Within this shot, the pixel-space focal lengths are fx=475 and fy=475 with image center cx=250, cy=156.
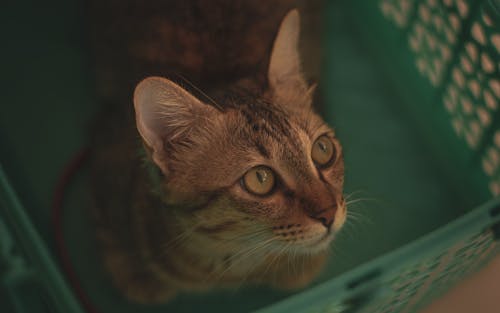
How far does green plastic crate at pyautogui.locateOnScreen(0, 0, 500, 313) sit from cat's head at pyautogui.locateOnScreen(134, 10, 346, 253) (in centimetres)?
19

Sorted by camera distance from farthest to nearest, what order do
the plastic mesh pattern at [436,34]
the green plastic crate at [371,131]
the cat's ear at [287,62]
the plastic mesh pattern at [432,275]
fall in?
1. the plastic mesh pattern at [436,34]
2. the green plastic crate at [371,131]
3. the cat's ear at [287,62]
4. the plastic mesh pattern at [432,275]

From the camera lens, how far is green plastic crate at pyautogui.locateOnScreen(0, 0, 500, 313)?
1058 mm

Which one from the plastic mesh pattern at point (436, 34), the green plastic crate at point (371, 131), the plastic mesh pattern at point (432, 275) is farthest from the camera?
the plastic mesh pattern at point (436, 34)

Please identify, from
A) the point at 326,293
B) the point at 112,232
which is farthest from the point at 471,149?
the point at 112,232

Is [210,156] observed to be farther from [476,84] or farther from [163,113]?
[476,84]

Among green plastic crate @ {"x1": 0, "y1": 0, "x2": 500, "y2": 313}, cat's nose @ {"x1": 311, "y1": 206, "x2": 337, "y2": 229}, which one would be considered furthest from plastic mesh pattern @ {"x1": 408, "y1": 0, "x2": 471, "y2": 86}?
cat's nose @ {"x1": 311, "y1": 206, "x2": 337, "y2": 229}

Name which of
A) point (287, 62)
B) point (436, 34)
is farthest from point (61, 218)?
point (436, 34)

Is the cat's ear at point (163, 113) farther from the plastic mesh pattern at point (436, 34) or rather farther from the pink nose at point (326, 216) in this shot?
the plastic mesh pattern at point (436, 34)

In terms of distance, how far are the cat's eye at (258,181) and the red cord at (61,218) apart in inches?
22.0

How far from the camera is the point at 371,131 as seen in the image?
1540 millimetres

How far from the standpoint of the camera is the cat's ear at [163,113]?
769 mm

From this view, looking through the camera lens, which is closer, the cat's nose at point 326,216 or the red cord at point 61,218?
the cat's nose at point 326,216

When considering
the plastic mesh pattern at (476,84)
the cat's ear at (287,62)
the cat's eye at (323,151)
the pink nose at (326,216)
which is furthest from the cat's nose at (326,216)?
the plastic mesh pattern at (476,84)

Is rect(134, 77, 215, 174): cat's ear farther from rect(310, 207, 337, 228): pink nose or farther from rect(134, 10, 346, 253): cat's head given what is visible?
rect(310, 207, 337, 228): pink nose
